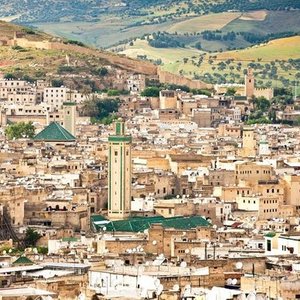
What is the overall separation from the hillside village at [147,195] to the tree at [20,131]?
0.09 meters

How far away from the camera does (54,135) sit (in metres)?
86.3

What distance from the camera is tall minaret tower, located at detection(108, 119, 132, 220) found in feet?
205

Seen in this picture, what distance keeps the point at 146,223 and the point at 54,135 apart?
27744 mm

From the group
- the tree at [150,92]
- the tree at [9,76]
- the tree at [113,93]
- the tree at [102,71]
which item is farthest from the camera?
the tree at [102,71]

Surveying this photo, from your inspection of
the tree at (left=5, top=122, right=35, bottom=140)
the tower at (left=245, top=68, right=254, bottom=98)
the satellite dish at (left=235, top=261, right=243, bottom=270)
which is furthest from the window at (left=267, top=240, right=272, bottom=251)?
the tower at (left=245, top=68, right=254, bottom=98)

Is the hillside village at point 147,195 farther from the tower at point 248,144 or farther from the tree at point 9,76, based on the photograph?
the tree at point 9,76

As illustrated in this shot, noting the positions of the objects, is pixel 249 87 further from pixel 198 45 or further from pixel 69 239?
pixel 69 239

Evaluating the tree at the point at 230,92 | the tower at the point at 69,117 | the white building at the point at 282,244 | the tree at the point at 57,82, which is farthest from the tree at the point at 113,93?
the white building at the point at 282,244

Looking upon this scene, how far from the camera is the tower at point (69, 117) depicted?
309ft

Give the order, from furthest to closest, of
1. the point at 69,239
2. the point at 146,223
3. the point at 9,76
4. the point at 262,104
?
the point at 9,76 → the point at 262,104 → the point at 146,223 → the point at 69,239

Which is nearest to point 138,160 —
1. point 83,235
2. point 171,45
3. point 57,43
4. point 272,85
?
point 83,235

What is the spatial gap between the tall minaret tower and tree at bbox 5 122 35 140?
26.5 metres

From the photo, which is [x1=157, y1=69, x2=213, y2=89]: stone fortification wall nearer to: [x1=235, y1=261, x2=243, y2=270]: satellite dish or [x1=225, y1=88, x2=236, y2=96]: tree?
[x1=225, y1=88, x2=236, y2=96]: tree

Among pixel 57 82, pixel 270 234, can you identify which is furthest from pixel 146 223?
pixel 57 82
